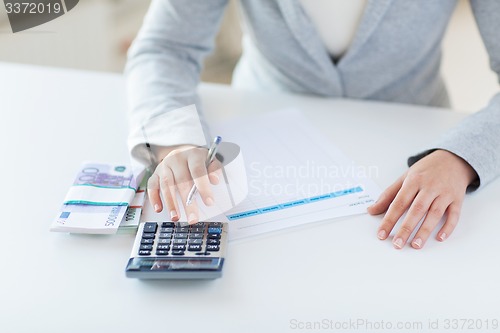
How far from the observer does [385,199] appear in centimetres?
68

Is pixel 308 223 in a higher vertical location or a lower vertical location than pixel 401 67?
lower

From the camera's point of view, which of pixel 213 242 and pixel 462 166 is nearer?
pixel 213 242

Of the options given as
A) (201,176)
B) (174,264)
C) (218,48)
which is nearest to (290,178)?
(201,176)

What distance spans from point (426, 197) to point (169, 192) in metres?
→ 0.29

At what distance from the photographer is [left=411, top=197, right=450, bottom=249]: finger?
24.8 inches

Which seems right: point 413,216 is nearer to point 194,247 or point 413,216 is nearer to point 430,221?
point 430,221

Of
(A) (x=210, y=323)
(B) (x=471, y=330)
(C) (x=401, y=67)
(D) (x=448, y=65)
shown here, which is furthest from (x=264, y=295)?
(D) (x=448, y=65)

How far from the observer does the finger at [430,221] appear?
63cm

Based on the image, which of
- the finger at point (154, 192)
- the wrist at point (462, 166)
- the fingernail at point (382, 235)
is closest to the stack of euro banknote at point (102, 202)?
the finger at point (154, 192)

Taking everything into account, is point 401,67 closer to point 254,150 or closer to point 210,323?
point 254,150

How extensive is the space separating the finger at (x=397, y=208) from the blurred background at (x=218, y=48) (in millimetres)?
636

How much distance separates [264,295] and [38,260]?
0.23 metres

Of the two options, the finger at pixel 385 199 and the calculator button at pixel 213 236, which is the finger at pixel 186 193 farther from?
the finger at pixel 385 199

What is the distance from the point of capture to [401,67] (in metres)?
1.01
